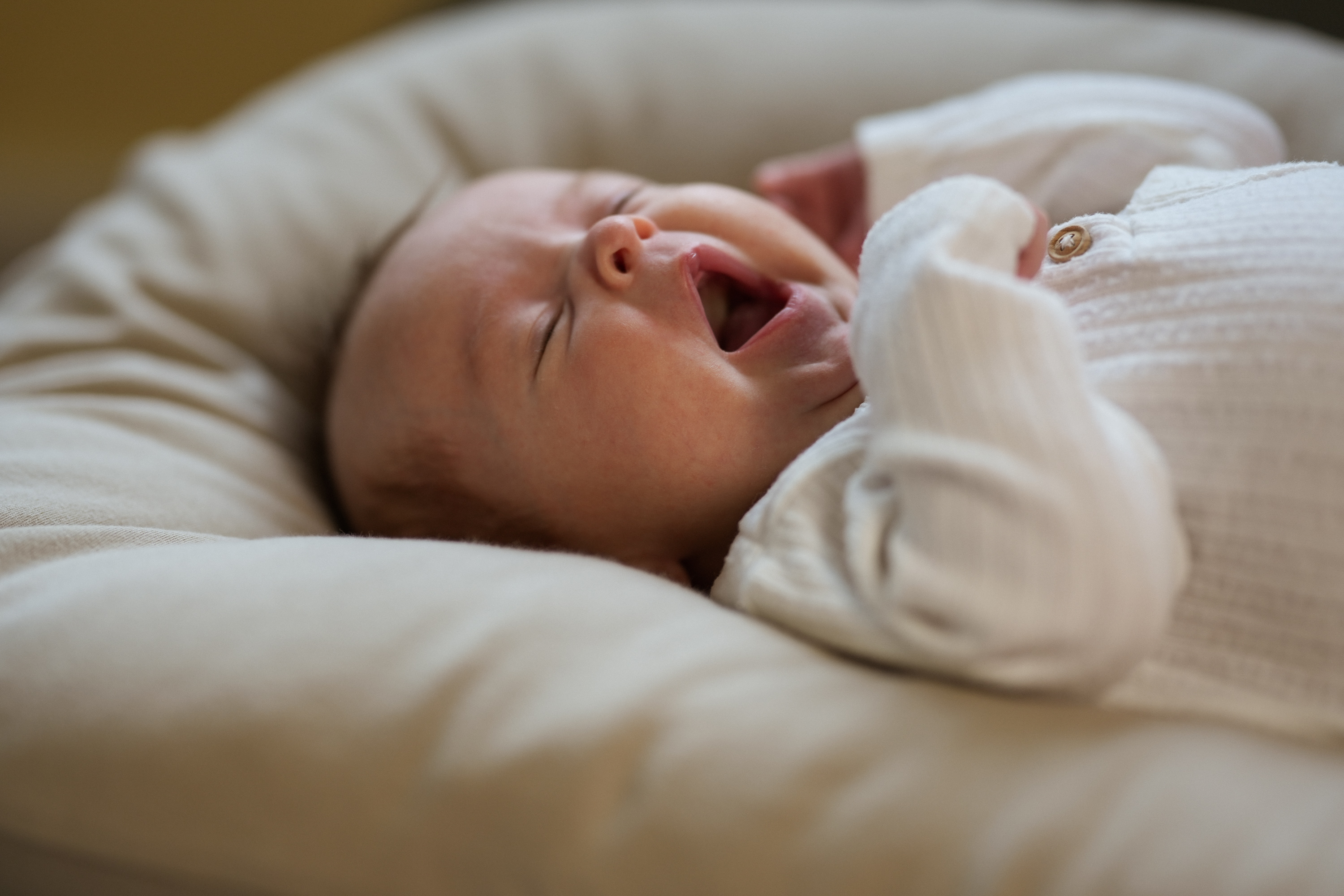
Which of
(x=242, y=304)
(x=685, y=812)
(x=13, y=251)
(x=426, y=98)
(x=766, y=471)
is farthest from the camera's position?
(x=13, y=251)

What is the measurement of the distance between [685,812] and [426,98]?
112cm

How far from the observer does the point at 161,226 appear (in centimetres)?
121

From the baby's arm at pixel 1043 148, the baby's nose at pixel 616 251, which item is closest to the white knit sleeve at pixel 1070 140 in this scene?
the baby's arm at pixel 1043 148

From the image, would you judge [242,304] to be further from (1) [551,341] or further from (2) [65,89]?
(2) [65,89]

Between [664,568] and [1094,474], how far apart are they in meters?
0.36

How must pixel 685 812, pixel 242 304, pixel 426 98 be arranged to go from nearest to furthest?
pixel 685 812, pixel 242 304, pixel 426 98

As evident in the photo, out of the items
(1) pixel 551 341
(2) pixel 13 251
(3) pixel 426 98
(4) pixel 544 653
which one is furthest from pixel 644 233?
(2) pixel 13 251

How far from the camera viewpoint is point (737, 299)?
88cm

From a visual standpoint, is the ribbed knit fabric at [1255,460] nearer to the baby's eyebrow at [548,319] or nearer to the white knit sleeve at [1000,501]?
the white knit sleeve at [1000,501]

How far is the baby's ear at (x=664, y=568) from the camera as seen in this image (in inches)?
31.5

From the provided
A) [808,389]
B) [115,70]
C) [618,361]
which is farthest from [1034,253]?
[115,70]

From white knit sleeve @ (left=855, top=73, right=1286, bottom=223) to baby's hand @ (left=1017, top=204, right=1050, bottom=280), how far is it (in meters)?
0.28

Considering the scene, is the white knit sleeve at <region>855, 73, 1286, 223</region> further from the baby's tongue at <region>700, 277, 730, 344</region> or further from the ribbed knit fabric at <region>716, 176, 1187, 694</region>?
the ribbed knit fabric at <region>716, 176, 1187, 694</region>

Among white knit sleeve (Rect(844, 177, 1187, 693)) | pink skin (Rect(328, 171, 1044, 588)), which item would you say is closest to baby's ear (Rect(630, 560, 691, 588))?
pink skin (Rect(328, 171, 1044, 588))
